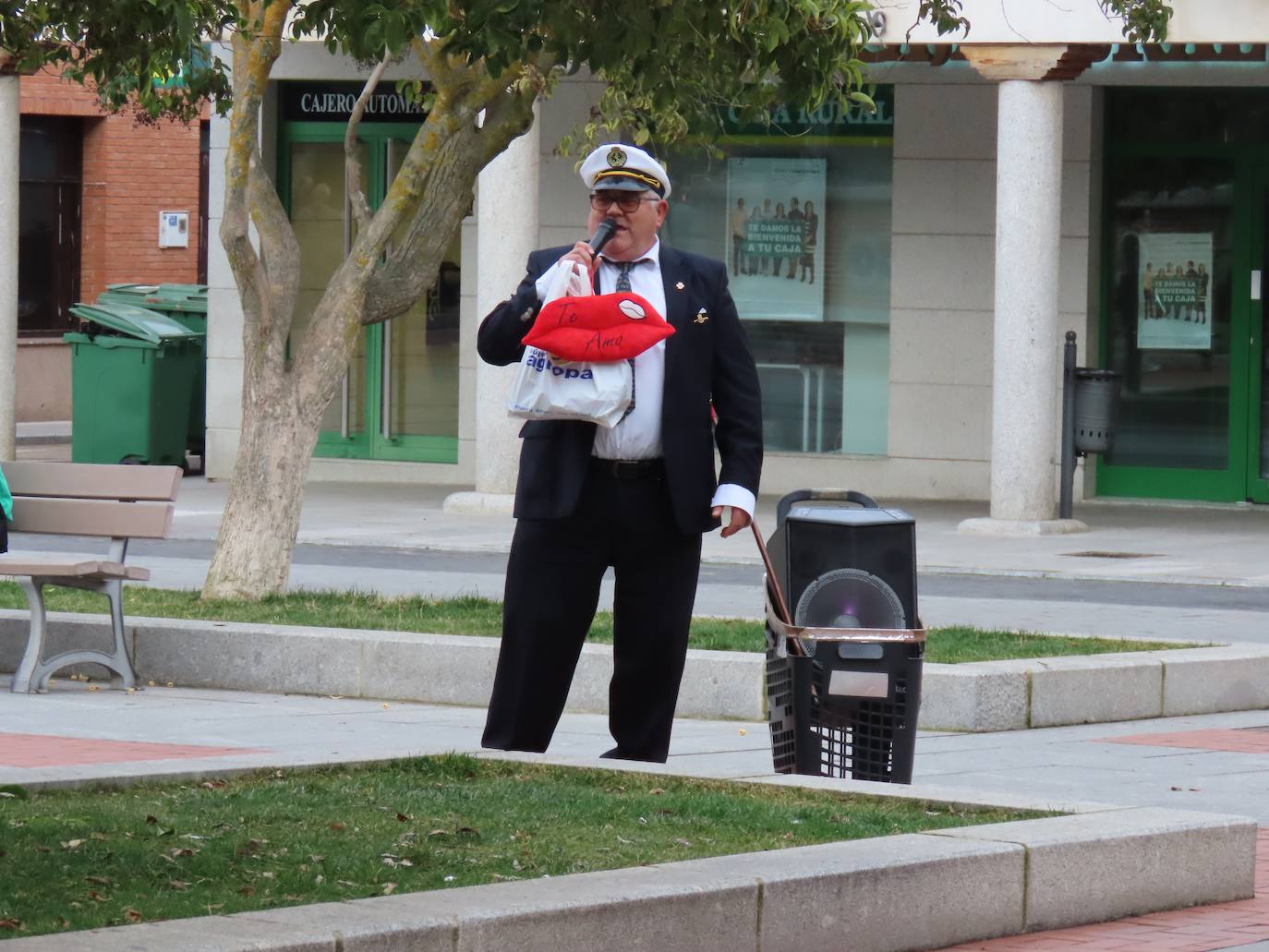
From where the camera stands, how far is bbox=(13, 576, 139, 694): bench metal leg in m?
9.52

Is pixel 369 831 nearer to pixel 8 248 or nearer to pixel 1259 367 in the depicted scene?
pixel 1259 367

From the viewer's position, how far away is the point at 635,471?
20.3ft

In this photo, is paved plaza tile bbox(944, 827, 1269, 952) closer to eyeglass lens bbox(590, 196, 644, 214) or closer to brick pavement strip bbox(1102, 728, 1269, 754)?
eyeglass lens bbox(590, 196, 644, 214)

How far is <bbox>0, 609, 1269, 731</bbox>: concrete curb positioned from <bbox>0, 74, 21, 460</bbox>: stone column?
9.37 meters

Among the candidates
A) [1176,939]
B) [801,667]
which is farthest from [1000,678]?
[1176,939]

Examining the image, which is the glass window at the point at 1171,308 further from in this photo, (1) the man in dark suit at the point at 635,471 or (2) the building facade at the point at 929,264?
(1) the man in dark suit at the point at 635,471

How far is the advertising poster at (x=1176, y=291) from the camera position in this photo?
18359 millimetres

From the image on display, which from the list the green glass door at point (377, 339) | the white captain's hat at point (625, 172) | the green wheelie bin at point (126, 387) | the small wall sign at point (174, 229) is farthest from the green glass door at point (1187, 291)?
the small wall sign at point (174, 229)

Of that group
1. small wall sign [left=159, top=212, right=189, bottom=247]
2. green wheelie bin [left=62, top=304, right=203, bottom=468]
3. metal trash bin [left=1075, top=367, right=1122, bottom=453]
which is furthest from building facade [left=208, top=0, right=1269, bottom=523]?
small wall sign [left=159, top=212, right=189, bottom=247]

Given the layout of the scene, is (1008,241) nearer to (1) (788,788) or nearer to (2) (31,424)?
(1) (788,788)

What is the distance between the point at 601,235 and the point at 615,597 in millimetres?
956

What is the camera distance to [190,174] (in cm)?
3036

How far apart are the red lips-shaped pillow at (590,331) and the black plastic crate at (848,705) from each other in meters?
0.91

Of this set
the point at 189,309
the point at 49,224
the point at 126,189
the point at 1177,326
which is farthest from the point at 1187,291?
the point at 49,224
